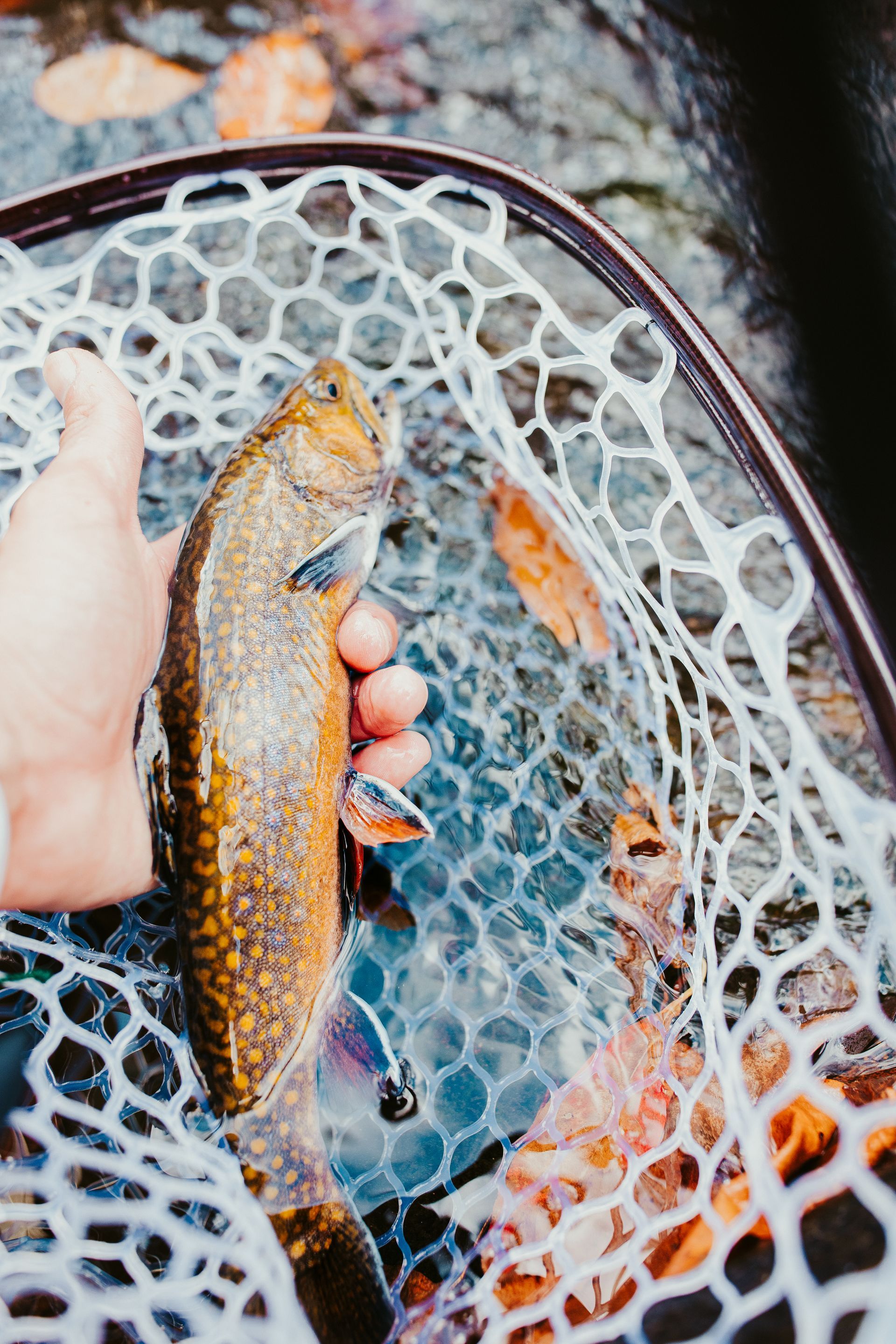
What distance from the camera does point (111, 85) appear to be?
275cm

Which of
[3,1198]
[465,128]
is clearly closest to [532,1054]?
[3,1198]

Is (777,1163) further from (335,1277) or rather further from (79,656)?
(79,656)

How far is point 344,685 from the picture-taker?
1.71 meters

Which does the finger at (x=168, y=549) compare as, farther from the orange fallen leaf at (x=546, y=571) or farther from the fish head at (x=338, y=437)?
the orange fallen leaf at (x=546, y=571)

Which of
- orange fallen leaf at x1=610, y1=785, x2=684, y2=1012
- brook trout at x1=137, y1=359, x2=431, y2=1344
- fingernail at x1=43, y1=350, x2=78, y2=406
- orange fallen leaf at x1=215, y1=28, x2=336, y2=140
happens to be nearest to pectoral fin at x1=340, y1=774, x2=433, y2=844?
brook trout at x1=137, y1=359, x2=431, y2=1344

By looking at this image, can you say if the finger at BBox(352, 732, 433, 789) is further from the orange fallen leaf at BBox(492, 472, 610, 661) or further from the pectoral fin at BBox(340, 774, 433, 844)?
the orange fallen leaf at BBox(492, 472, 610, 661)

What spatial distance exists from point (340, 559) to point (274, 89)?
2.15m

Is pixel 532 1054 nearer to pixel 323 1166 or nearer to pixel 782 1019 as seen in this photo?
pixel 323 1166

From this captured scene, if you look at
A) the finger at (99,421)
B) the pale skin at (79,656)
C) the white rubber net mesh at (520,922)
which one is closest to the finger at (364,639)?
the white rubber net mesh at (520,922)

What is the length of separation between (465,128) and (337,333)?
0.99 m

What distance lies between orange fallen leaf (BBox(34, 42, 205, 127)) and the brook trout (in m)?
1.93

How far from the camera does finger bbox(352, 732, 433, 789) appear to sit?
186 centimetres

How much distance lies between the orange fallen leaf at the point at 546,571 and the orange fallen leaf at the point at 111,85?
1.92 m

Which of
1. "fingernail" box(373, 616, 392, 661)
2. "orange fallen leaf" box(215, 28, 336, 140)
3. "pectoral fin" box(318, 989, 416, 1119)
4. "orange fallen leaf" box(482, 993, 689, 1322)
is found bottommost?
"orange fallen leaf" box(482, 993, 689, 1322)
